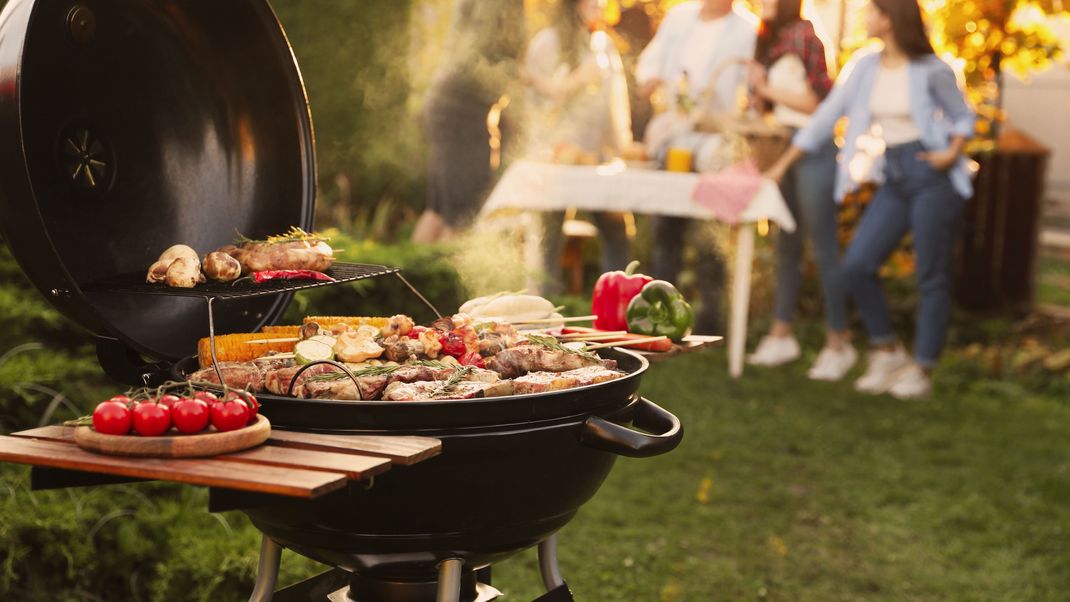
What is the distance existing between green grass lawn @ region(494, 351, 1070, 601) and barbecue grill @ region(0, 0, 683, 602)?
168cm

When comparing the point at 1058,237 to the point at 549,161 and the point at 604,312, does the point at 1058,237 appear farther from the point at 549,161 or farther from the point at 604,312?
the point at 604,312

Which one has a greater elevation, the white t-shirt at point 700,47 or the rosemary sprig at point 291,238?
the white t-shirt at point 700,47

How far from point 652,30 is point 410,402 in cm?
926

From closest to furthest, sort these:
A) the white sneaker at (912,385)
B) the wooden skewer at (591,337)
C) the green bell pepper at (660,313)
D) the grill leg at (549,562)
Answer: the grill leg at (549,562) < the wooden skewer at (591,337) < the green bell pepper at (660,313) < the white sneaker at (912,385)

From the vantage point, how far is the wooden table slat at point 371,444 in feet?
5.83

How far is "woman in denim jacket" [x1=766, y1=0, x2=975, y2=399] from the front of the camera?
6.37 m

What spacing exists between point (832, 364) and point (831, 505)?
7.85ft

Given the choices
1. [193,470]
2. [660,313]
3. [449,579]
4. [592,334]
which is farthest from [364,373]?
[660,313]

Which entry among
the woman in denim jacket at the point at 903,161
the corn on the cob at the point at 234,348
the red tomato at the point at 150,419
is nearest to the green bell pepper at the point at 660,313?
the corn on the cob at the point at 234,348

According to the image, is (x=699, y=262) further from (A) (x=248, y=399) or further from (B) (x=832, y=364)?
(A) (x=248, y=399)

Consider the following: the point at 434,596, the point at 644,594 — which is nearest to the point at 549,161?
the point at 644,594

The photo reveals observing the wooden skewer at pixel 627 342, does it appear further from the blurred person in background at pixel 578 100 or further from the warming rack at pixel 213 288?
the blurred person in background at pixel 578 100

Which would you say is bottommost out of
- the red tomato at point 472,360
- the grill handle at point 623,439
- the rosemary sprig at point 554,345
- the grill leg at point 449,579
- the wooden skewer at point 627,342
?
the grill leg at point 449,579

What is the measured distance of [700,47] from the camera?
726 centimetres
